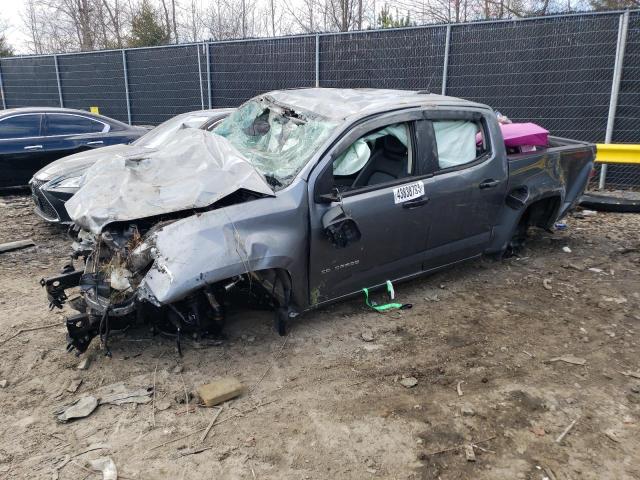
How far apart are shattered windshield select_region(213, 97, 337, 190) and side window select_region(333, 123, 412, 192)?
0.31m

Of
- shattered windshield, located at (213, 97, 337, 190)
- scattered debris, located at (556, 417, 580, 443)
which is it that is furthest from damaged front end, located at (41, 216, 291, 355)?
scattered debris, located at (556, 417, 580, 443)

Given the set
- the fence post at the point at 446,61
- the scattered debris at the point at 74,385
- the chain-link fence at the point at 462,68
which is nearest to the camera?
the scattered debris at the point at 74,385

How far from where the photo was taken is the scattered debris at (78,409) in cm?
306

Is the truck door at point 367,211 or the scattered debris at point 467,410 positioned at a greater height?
the truck door at point 367,211

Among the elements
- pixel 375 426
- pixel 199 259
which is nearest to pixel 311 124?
pixel 199 259

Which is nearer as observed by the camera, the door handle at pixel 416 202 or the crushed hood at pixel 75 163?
the door handle at pixel 416 202

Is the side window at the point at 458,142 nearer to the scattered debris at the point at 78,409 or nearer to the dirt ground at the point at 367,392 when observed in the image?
the dirt ground at the point at 367,392

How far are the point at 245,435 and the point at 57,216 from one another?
4.31 meters

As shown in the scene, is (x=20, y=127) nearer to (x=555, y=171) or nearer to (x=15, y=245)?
(x=15, y=245)

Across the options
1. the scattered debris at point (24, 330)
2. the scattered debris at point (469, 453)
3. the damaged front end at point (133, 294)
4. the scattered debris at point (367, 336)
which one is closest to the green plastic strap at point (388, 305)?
the scattered debris at point (367, 336)

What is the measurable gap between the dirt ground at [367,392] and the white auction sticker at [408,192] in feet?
3.27

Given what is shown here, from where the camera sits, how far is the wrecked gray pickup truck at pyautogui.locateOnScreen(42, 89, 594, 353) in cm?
338

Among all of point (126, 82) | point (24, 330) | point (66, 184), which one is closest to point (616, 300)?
point (24, 330)

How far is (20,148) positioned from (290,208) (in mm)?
6301
